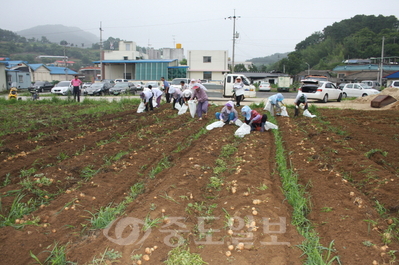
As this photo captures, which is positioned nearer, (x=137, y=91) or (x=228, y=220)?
(x=228, y=220)

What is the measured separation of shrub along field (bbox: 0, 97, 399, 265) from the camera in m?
3.39

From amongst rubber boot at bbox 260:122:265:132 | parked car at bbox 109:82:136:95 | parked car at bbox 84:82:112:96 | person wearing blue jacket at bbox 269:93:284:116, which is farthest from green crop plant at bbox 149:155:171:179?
parked car at bbox 84:82:112:96

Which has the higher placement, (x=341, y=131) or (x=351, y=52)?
(x=351, y=52)

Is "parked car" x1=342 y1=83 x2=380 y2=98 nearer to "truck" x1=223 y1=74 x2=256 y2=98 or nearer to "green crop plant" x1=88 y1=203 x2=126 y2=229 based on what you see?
"truck" x1=223 y1=74 x2=256 y2=98

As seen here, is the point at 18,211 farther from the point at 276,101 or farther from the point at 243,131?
the point at 276,101

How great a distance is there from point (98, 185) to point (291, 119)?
8.14m

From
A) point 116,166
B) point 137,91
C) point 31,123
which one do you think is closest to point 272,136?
point 116,166

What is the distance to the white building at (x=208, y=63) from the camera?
143 ft

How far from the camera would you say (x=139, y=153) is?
6.84 meters

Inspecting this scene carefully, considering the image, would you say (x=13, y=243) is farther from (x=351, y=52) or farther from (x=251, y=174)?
(x=351, y=52)

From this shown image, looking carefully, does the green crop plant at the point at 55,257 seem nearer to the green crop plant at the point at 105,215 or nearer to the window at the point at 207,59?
the green crop plant at the point at 105,215

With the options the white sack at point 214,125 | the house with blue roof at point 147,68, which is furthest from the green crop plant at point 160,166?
the house with blue roof at point 147,68

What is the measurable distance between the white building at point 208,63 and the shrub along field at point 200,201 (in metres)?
36.2

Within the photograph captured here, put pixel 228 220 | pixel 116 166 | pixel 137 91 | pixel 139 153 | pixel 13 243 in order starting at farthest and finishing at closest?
pixel 137 91, pixel 139 153, pixel 116 166, pixel 228 220, pixel 13 243
